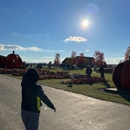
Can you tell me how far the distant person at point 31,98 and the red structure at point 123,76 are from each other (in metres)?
8.94

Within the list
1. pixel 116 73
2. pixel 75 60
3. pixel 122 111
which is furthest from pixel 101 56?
pixel 122 111

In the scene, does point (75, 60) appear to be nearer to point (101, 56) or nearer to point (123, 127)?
point (101, 56)

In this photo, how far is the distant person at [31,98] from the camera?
11.2 ft

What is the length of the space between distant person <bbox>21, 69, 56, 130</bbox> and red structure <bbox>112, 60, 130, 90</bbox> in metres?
8.94

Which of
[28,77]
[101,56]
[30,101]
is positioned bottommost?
[30,101]

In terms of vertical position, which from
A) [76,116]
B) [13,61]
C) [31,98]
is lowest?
[76,116]

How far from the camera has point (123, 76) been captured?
11.5 m

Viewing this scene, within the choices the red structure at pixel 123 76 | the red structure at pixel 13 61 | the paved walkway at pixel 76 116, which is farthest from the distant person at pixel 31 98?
the red structure at pixel 13 61

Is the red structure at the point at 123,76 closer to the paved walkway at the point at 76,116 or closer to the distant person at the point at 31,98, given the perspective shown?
the paved walkway at the point at 76,116

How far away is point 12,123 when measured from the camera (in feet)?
17.7

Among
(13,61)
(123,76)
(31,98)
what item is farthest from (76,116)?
(13,61)

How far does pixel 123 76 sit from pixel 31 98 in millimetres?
9262

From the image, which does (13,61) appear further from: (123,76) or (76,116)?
(76,116)

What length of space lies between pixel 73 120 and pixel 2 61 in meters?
37.5
